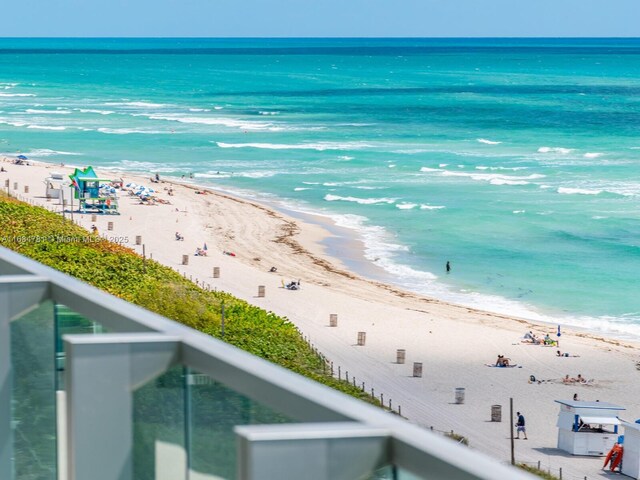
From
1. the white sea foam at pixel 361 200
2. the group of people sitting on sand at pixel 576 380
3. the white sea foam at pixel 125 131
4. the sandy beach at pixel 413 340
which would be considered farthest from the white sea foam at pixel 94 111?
the group of people sitting on sand at pixel 576 380

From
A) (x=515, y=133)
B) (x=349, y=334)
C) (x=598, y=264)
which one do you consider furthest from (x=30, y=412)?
(x=515, y=133)

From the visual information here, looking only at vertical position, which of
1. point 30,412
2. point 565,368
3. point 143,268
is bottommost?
point 565,368

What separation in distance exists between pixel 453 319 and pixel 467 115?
82.2 m

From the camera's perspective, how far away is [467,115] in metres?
117

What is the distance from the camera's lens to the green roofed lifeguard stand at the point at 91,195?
53.2 meters

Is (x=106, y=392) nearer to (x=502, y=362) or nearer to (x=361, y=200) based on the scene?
(x=502, y=362)

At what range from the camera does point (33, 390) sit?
3.31 metres

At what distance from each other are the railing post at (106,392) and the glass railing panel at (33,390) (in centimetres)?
48

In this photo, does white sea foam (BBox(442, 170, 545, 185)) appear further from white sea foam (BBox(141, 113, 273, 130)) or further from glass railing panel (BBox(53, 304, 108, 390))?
glass railing panel (BBox(53, 304, 108, 390))

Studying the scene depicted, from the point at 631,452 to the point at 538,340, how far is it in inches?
438

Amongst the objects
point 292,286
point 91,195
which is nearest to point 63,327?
point 292,286

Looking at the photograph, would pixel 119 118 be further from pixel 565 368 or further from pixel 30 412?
pixel 30 412

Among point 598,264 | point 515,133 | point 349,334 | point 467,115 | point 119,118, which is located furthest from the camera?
point 467,115

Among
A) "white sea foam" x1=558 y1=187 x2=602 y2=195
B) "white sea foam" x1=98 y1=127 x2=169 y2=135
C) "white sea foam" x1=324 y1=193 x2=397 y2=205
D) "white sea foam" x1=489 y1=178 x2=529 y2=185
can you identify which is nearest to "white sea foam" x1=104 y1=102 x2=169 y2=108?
"white sea foam" x1=98 y1=127 x2=169 y2=135
